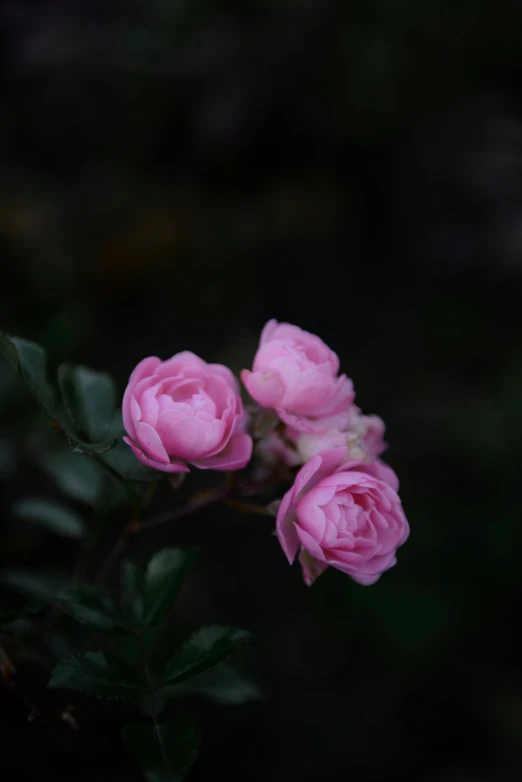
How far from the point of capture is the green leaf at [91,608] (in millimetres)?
602

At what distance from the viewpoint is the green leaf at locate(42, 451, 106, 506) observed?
925mm

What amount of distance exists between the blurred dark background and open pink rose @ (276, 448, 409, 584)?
74 cm

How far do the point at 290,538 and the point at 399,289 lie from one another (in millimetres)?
1732

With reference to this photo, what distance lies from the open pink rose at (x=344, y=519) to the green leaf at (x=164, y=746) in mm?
173

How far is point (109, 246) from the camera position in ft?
6.95

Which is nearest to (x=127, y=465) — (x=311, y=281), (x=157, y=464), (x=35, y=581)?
(x=157, y=464)

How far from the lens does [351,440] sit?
0.63 m

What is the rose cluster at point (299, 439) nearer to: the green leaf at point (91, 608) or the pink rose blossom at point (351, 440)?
the pink rose blossom at point (351, 440)

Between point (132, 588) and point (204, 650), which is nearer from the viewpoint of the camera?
point (204, 650)

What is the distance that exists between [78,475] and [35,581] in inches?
6.5

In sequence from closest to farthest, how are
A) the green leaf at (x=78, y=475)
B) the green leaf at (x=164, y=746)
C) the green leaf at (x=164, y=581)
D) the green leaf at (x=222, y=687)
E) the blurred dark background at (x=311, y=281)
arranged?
1. the green leaf at (x=164, y=746)
2. the green leaf at (x=164, y=581)
3. the green leaf at (x=222, y=687)
4. the green leaf at (x=78, y=475)
5. the blurred dark background at (x=311, y=281)

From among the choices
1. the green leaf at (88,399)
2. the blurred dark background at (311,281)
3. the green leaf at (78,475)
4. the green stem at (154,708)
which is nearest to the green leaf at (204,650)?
the green stem at (154,708)

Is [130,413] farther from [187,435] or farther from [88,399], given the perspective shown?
[88,399]

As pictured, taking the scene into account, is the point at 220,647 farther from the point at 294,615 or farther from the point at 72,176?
the point at 72,176
